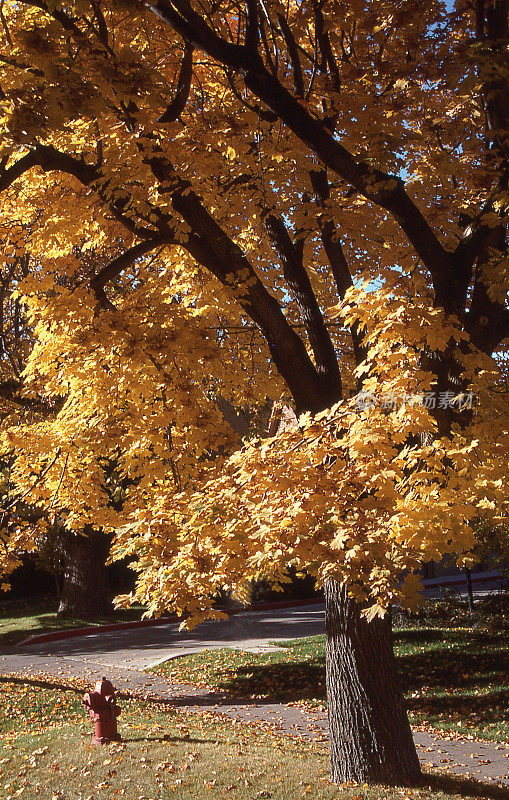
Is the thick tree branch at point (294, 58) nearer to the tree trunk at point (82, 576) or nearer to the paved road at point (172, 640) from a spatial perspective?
the paved road at point (172, 640)

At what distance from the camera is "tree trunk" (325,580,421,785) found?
5.44 meters

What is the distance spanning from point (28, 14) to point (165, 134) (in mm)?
2047

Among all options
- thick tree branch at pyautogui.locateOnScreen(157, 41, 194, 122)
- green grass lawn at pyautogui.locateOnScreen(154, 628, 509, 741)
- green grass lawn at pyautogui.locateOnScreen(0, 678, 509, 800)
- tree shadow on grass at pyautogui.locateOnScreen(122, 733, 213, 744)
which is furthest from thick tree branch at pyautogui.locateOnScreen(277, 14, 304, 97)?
green grass lawn at pyautogui.locateOnScreen(154, 628, 509, 741)

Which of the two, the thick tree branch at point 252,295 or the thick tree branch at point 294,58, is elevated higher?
the thick tree branch at point 294,58

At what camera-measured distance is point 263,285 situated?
6465 millimetres

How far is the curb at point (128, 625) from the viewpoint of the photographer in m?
15.8

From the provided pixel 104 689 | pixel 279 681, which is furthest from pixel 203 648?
pixel 104 689

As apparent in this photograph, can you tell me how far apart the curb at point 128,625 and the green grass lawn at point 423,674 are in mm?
3494

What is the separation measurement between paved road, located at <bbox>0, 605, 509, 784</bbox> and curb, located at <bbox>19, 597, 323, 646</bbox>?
0.41 metres

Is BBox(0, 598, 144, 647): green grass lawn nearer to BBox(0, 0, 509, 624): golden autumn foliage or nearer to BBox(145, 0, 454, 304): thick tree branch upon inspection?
BBox(0, 0, 509, 624): golden autumn foliage

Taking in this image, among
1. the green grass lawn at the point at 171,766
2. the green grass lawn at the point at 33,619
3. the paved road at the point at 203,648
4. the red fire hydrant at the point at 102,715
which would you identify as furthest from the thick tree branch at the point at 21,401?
the red fire hydrant at the point at 102,715

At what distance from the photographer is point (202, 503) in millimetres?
4395

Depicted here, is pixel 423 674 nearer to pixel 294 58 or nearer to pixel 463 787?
pixel 463 787

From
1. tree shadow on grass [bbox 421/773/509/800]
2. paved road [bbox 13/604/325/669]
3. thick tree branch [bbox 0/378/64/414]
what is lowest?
tree shadow on grass [bbox 421/773/509/800]
